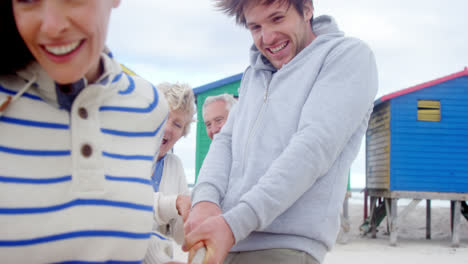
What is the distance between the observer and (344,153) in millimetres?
1935

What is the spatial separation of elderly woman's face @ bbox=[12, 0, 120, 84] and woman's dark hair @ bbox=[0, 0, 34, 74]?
0.05 m

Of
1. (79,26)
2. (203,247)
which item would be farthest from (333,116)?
(79,26)

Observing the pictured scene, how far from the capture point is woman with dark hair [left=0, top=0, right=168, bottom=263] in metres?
0.95

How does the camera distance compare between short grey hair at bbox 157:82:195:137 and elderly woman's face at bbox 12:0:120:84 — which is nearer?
elderly woman's face at bbox 12:0:120:84

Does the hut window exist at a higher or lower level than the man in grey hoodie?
higher

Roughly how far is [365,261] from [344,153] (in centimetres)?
856

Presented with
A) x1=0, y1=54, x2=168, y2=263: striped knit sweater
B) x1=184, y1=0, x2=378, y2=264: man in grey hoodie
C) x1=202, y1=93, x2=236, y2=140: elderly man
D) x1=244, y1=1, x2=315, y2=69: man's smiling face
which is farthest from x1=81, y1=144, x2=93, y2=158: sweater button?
x1=202, y1=93, x2=236, y2=140: elderly man

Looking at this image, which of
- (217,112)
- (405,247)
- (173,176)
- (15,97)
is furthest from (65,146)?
(405,247)

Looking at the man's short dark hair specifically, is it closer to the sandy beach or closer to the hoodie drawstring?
the hoodie drawstring

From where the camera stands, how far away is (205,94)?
13352 millimetres

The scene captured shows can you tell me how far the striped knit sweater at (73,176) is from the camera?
37.5 inches

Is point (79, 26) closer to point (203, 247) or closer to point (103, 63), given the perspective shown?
point (103, 63)

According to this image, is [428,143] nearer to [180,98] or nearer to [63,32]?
[180,98]

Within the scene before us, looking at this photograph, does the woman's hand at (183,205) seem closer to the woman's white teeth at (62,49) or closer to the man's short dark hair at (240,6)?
the man's short dark hair at (240,6)
